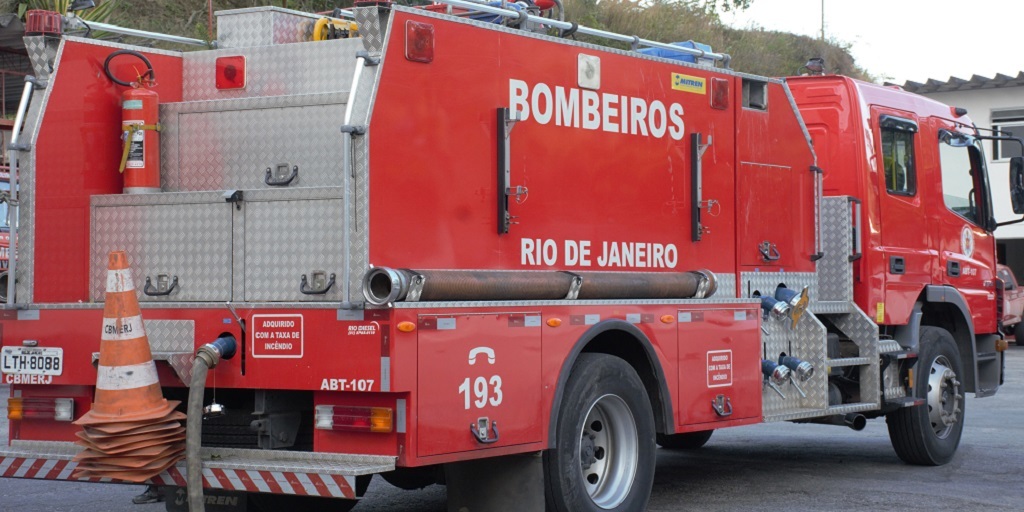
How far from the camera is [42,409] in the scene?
6.86 metres

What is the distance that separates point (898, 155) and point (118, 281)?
6.69 m

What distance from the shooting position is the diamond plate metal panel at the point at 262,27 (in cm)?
728

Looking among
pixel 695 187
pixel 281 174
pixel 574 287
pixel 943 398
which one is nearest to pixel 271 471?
pixel 281 174

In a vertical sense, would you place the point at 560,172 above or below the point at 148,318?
above

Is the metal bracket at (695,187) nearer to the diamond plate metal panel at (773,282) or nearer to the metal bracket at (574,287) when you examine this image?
the diamond plate metal panel at (773,282)

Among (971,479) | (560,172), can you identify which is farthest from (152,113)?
(971,479)

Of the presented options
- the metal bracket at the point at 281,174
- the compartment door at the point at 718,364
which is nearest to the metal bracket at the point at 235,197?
the metal bracket at the point at 281,174

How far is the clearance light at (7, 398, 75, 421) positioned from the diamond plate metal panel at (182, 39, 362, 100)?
1827 mm

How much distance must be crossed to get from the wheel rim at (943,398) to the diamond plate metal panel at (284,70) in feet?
19.8

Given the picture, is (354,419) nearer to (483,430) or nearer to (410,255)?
(483,430)

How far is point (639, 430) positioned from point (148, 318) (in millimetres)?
2764

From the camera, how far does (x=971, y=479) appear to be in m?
9.88

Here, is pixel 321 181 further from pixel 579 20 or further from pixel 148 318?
pixel 579 20

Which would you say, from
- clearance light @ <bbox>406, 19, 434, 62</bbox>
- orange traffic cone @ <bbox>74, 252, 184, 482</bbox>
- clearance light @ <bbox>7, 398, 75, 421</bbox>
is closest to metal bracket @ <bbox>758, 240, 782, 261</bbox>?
clearance light @ <bbox>406, 19, 434, 62</bbox>
